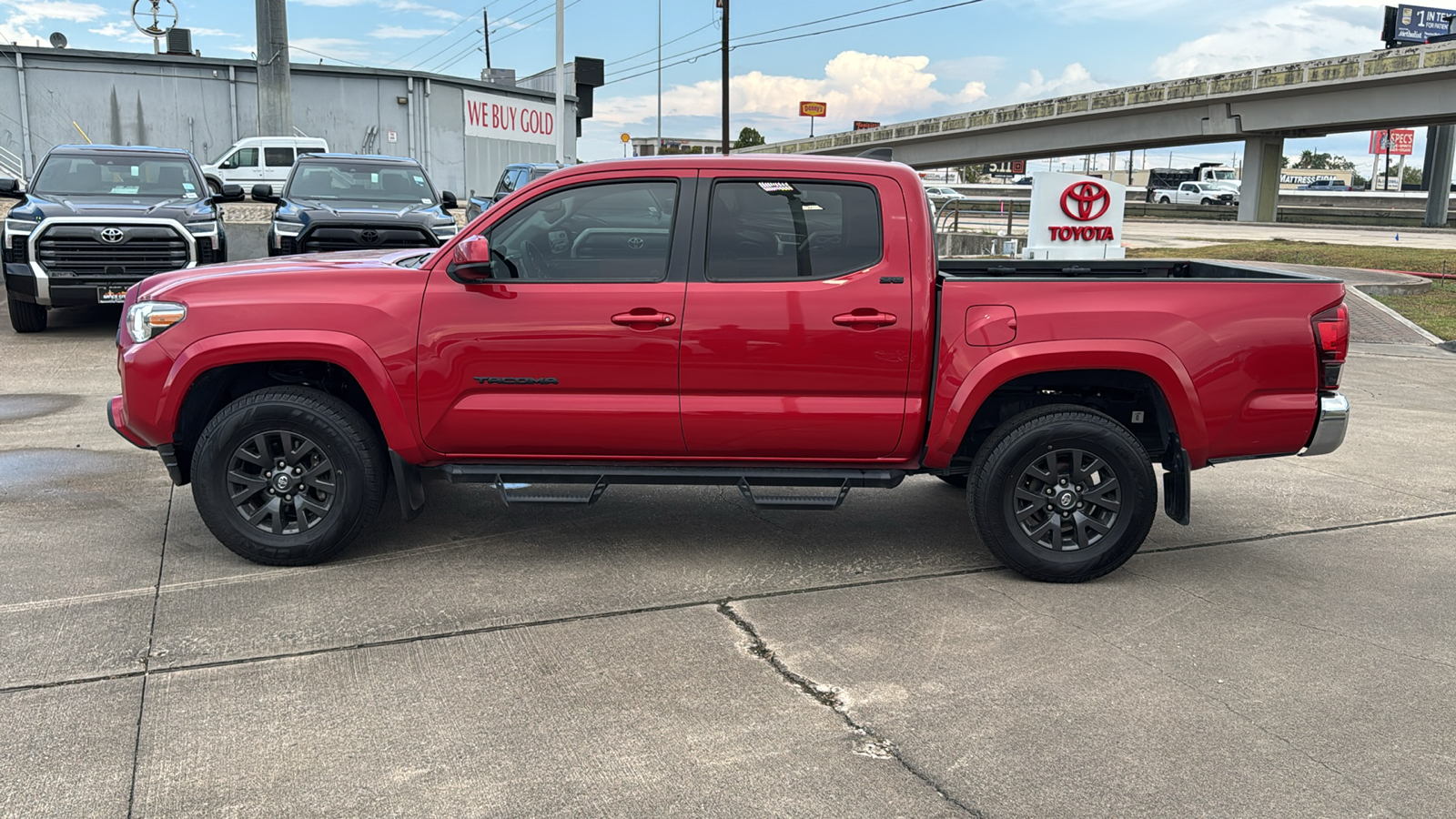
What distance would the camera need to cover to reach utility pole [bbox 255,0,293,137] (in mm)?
24766

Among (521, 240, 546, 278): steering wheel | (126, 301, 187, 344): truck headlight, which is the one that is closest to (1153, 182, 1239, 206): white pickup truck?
(521, 240, 546, 278): steering wheel

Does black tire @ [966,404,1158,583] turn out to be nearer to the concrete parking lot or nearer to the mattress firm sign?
the concrete parking lot

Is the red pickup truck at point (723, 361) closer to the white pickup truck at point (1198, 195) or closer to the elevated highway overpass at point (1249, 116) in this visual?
the elevated highway overpass at point (1249, 116)

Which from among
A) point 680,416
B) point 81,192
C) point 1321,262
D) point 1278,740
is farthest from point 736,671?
point 1321,262

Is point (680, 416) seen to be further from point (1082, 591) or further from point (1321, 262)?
point (1321, 262)

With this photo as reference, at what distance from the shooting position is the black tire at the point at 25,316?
12.1m

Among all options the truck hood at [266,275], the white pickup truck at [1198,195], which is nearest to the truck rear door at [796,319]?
the truck hood at [266,275]

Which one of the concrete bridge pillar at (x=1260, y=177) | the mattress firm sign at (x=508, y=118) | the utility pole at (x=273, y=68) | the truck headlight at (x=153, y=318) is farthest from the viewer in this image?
the concrete bridge pillar at (x=1260, y=177)

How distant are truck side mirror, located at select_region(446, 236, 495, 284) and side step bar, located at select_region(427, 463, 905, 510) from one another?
2.83 feet

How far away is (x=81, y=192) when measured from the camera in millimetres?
12172

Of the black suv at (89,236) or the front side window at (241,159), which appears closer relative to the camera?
the black suv at (89,236)

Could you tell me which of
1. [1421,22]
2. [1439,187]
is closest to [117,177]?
[1439,187]

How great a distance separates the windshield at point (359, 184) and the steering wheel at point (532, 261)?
8.99 metres

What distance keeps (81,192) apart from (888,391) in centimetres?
1066
